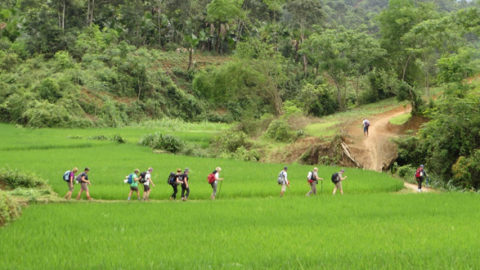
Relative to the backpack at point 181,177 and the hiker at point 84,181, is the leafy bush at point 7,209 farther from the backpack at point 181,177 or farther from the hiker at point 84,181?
the backpack at point 181,177

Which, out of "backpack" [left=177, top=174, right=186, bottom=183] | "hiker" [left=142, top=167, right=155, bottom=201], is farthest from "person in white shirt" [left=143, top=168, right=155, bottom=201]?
"backpack" [left=177, top=174, right=186, bottom=183]

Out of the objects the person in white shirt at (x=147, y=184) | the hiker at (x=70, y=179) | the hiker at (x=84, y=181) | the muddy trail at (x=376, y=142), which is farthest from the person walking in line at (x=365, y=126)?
the hiker at (x=70, y=179)

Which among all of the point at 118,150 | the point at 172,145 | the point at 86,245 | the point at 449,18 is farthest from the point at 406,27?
the point at 86,245

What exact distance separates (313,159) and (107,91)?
3434 centimetres

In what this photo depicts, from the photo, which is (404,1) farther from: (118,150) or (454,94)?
(118,150)

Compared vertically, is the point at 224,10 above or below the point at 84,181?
above

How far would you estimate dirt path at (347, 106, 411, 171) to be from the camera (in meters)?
28.8

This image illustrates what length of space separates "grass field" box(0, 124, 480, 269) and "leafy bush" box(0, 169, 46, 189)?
77cm

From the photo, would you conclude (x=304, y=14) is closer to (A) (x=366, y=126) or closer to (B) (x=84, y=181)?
(A) (x=366, y=126)

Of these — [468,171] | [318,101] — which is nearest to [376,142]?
[468,171]

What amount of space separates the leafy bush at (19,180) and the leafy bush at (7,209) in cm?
470

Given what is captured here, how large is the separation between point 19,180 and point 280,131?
2008 cm

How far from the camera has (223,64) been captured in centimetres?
5825

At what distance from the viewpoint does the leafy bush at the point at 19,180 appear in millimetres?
19156
